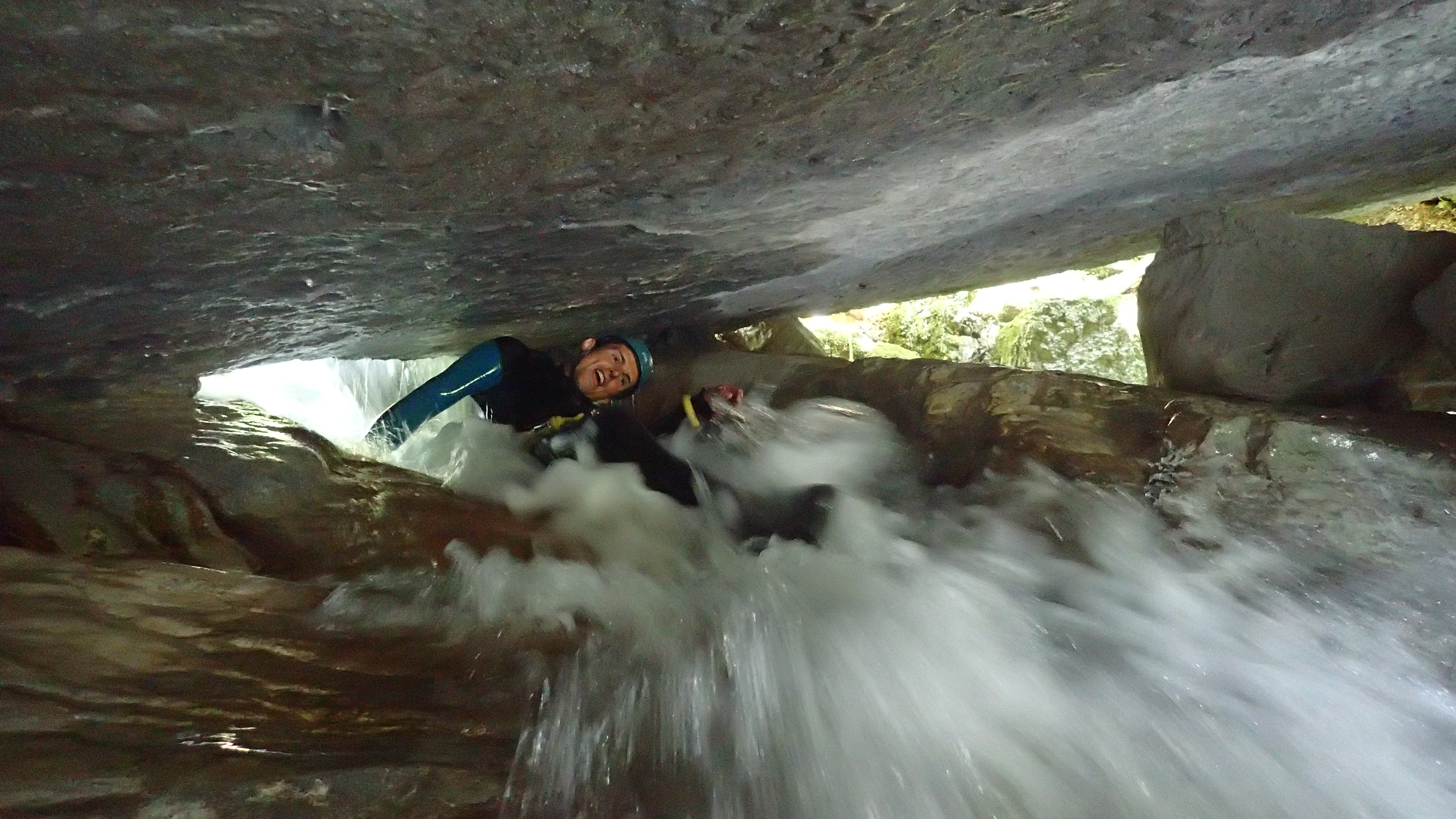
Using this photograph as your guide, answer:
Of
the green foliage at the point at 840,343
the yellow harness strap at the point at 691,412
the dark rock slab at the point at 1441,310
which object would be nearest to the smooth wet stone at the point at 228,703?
the yellow harness strap at the point at 691,412

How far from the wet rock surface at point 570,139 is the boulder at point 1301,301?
38 cm

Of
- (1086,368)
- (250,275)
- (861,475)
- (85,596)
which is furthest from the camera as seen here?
(1086,368)

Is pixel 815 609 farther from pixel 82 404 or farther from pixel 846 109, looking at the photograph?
pixel 82 404

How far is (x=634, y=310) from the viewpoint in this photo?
4.54 m

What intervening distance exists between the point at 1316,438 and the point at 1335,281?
0.77 meters

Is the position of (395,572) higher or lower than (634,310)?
lower

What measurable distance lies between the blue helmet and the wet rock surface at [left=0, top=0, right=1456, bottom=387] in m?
0.87

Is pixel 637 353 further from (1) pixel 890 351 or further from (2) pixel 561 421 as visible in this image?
(1) pixel 890 351

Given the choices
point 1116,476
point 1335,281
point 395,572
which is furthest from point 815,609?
point 1335,281

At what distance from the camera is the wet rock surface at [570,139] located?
1.50 meters

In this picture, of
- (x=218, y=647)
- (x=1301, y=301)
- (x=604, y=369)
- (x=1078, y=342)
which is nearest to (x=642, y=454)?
(x=604, y=369)

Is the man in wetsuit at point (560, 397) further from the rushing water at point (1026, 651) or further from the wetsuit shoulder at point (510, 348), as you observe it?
the rushing water at point (1026, 651)

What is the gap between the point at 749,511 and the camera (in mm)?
4199

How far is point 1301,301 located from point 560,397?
382cm
